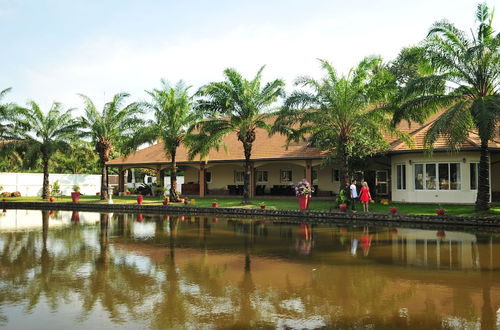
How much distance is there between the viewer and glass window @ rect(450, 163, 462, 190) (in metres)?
24.2

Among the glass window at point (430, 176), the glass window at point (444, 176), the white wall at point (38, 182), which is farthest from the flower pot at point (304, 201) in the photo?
the white wall at point (38, 182)

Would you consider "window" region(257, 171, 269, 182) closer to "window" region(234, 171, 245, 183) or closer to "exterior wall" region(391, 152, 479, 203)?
"window" region(234, 171, 245, 183)

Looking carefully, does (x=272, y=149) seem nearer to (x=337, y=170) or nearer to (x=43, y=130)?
(x=337, y=170)

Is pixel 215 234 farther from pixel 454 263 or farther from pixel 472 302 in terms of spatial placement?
pixel 472 302

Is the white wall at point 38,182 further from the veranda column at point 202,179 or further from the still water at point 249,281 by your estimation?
the still water at point 249,281

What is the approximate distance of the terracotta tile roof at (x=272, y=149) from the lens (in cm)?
2534

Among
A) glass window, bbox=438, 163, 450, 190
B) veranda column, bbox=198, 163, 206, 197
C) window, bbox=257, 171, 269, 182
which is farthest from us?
window, bbox=257, 171, 269, 182

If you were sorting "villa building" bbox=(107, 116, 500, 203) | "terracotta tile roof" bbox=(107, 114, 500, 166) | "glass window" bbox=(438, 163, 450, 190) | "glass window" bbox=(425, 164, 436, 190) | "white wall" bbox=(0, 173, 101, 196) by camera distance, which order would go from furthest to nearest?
1. "white wall" bbox=(0, 173, 101, 196)
2. "terracotta tile roof" bbox=(107, 114, 500, 166)
3. "glass window" bbox=(425, 164, 436, 190)
4. "glass window" bbox=(438, 163, 450, 190)
5. "villa building" bbox=(107, 116, 500, 203)

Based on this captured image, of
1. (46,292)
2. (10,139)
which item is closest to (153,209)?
(10,139)

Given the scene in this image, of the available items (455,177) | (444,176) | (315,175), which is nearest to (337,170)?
(315,175)

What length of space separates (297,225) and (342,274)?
399 inches

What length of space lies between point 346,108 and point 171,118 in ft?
38.4

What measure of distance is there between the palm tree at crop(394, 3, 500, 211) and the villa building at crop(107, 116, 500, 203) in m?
3.97

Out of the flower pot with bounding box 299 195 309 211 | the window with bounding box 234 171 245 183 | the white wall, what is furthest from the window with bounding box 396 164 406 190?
the white wall
